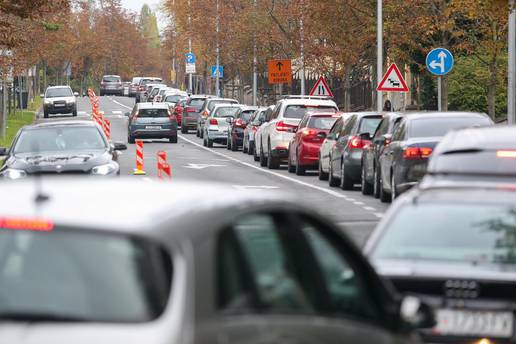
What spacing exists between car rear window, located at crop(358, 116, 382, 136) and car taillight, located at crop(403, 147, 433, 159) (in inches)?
248

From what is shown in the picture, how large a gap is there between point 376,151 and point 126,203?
21138 millimetres

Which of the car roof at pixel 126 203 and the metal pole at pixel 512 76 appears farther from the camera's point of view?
the metal pole at pixel 512 76

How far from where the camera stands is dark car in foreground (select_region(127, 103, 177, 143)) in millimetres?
54375

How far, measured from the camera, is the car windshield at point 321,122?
1366 inches

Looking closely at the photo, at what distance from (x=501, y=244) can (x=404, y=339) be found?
235 centimetres

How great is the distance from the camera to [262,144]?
40406 millimetres

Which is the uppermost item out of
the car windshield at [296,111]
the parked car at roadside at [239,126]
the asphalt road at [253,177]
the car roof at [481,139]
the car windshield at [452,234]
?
the car roof at [481,139]

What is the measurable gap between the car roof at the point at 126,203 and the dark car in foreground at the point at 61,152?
16.6 meters

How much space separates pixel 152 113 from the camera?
54531 millimetres

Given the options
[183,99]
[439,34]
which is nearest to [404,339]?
[439,34]

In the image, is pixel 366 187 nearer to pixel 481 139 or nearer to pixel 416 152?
pixel 416 152

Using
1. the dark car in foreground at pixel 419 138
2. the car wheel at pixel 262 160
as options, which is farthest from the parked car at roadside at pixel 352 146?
the car wheel at pixel 262 160

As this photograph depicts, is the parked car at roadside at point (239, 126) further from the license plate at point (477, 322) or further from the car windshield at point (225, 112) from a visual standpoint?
the license plate at point (477, 322)

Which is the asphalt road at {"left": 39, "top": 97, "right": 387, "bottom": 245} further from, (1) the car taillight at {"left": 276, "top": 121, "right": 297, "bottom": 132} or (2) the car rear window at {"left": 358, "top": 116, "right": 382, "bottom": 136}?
(2) the car rear window at {"left": 358, "top": 116, "right": 382, "bottom": 136}
